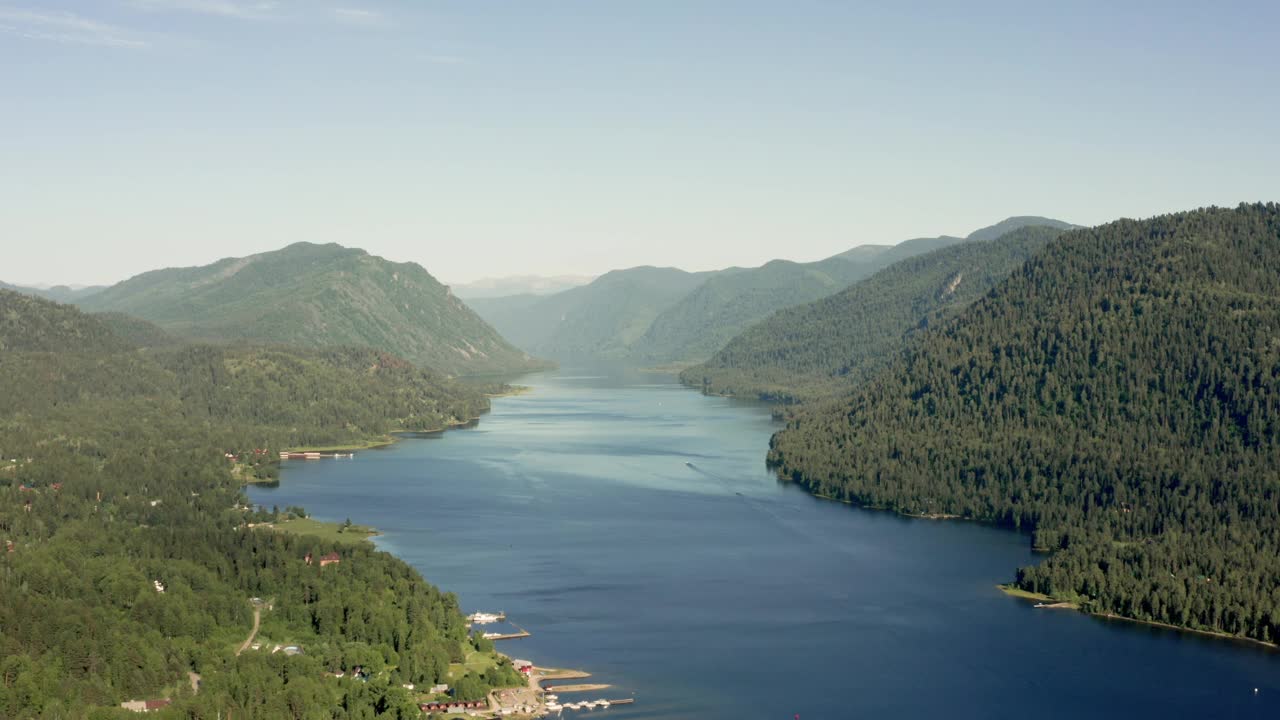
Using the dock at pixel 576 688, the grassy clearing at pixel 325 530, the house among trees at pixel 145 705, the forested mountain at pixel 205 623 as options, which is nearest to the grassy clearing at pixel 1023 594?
the dock at pixel 576 688

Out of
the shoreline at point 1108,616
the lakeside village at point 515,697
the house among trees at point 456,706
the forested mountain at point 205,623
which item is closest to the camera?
the forested mountain at point 205,623

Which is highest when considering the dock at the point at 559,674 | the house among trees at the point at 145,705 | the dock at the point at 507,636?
the dock at the point at 507,636

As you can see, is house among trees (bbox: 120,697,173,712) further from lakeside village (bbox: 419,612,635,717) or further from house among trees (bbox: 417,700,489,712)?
lakeside village (bbox: 419,612,635,717)

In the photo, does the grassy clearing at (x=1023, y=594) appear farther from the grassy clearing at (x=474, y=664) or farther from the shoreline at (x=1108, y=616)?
the grassy clearing at (x=474, y=664)

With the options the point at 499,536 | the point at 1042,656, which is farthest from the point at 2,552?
the point at 1042,656

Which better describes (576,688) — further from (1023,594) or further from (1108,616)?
(1108,616)

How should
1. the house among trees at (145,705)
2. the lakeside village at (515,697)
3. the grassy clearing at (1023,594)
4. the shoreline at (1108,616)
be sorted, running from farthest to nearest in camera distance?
1. the grassy clearing at (1023,594)
2. the shoreline at (1108,616)
3. the lakeside village at (515,697)
4. the house among trees at (145,705)

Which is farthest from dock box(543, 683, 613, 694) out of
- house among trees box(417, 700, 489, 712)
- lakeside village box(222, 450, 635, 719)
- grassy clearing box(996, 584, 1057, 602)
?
grassy clearing box(996, 584, 1057, 602)

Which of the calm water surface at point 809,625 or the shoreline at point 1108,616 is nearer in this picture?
the calm water surface at point 809,625

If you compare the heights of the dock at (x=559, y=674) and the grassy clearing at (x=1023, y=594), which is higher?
the grassy clearing at (x=1023, y=594)

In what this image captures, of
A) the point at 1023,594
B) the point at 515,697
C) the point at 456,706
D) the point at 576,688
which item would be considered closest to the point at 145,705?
the point at 456,706
